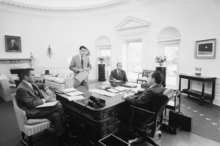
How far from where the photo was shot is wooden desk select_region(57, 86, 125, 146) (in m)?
1.86

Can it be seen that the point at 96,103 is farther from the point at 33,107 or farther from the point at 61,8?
the point at 61,8

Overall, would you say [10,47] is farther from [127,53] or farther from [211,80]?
[211,80]

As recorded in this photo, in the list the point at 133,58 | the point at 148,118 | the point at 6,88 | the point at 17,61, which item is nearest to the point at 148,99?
the point at 148,118

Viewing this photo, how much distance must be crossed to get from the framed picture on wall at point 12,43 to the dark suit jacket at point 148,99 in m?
8.25

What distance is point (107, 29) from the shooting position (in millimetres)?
8141

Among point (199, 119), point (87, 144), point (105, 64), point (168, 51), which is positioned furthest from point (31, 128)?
point (105, 64)

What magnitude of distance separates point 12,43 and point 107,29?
5.44 m

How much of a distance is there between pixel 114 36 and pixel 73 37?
289 centimetres

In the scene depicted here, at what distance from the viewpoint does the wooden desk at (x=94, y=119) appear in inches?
73.2

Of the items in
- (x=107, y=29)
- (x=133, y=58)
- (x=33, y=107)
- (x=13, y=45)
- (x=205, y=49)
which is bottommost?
(x=33, y=107)

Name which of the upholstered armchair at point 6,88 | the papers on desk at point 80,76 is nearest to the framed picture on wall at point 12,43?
the upholstered armchair at point 6,88

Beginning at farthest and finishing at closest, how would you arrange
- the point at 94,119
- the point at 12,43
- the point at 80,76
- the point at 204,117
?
1. the point at 12,43
2. the point at 204,117
3. the point at 80,76
4. the point at 94,119

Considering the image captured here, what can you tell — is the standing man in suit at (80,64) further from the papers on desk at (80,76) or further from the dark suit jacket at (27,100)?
the dark suit jacket at (27,100)

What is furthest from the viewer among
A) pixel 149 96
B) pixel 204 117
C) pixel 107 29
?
pixel 107 29
